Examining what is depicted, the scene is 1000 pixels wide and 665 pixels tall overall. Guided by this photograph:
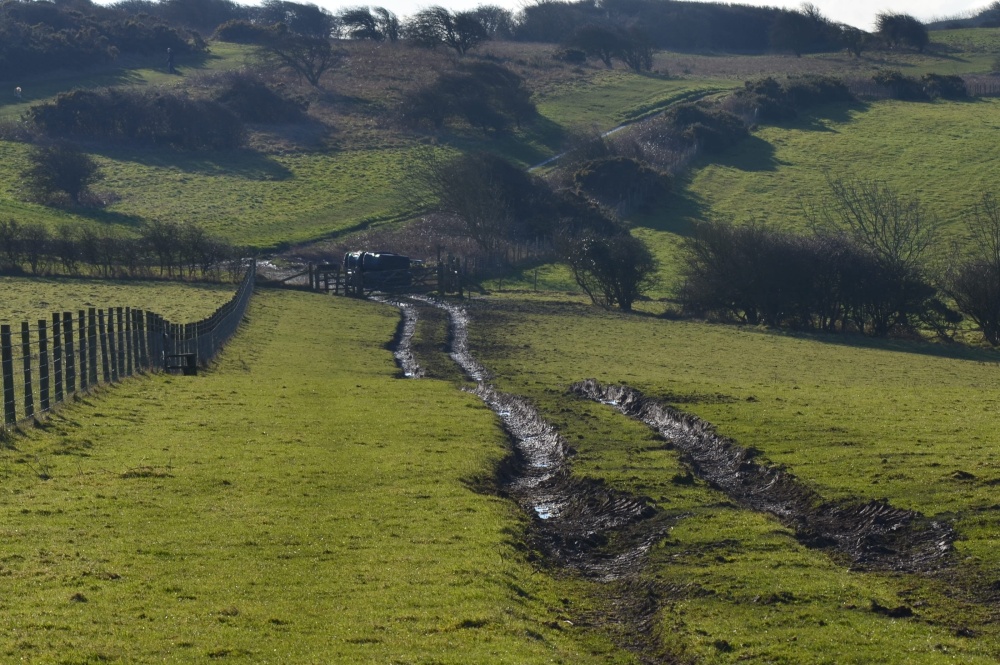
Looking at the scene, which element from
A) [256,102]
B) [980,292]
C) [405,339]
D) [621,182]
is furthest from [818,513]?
[256,102]

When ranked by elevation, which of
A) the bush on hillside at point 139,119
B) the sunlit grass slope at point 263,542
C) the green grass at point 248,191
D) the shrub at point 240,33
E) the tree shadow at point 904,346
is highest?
the shrub at point 240,33

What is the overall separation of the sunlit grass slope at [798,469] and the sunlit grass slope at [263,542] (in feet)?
6.30

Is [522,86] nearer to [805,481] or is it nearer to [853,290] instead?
[853,290]

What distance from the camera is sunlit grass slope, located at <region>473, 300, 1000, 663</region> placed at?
13711mm

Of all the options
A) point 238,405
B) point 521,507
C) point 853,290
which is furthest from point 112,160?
point 521,507

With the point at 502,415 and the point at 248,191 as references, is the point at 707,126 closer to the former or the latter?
the point at 248,191

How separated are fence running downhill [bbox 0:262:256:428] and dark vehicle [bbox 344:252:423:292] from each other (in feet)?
84.1

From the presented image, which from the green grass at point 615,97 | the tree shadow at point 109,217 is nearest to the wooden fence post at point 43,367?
the tree shadow at point 109,217

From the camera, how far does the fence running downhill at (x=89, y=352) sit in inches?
891

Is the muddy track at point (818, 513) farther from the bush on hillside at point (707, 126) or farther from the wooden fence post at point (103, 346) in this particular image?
the bush on hillside at point (707, 126)

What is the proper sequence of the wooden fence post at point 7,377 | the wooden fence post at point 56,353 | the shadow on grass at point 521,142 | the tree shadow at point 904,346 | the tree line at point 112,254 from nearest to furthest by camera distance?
the wooden fence post at point 7,377 → the wooden fence post at point 56,353 → the tree shadow at point 904,346 → the tree line at point 112,254 → the shadow on grass at point 521,142

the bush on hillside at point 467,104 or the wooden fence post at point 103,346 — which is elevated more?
the bush on hillside at point 467,104

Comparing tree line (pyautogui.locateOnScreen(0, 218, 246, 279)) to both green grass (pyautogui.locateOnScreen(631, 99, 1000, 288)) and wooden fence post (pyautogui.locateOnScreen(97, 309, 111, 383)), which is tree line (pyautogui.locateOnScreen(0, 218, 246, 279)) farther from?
wooden fence post (pyautogui.locateOnScreen(97, 309, 111, 383))

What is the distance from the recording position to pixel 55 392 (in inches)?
956
